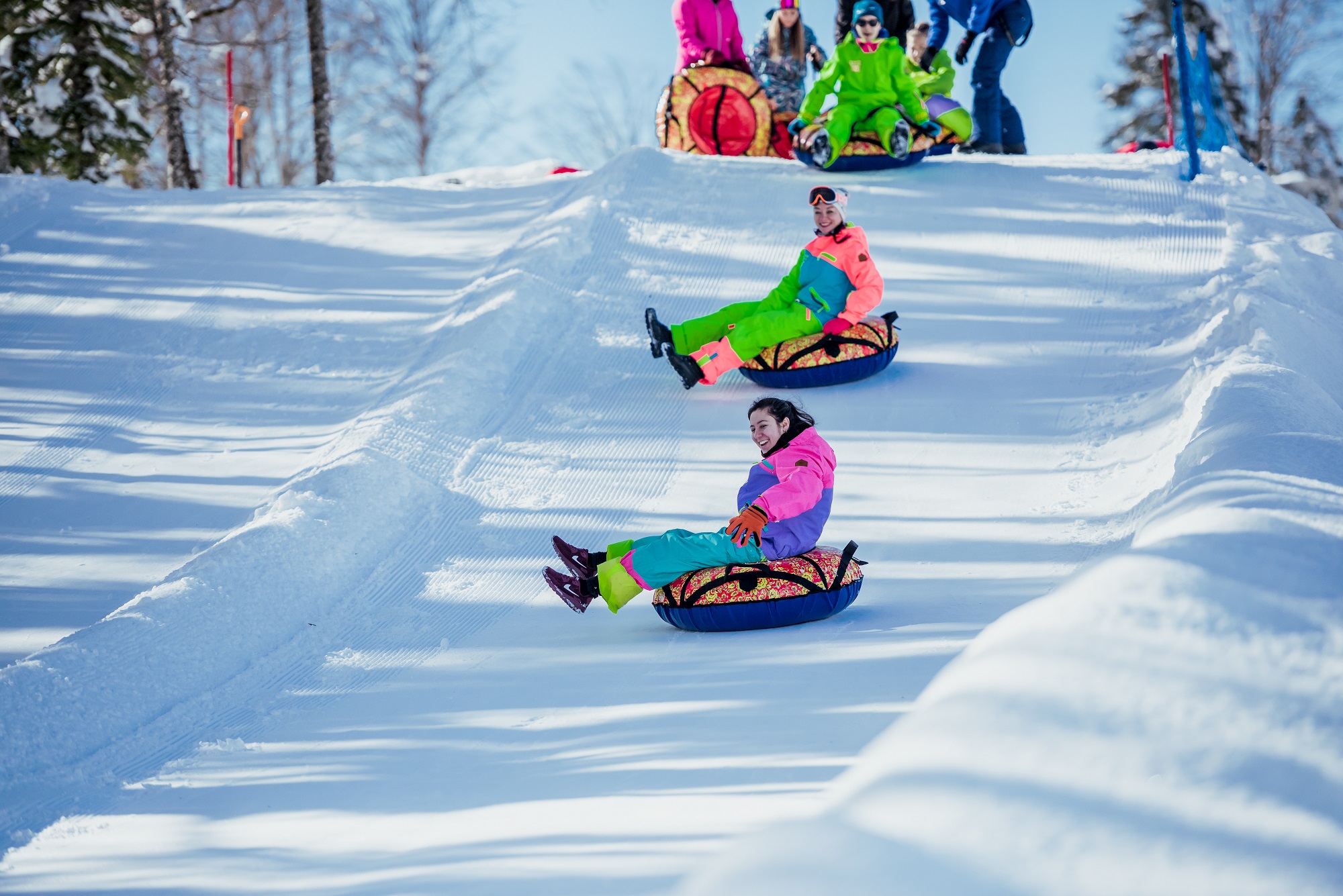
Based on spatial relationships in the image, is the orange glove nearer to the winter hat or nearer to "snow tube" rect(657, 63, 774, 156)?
the winter hat

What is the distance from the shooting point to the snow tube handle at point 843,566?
11.3ft

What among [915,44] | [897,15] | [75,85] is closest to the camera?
[897,15]

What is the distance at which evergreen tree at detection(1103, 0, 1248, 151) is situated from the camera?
1955 cm

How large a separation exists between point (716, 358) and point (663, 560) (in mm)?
2301

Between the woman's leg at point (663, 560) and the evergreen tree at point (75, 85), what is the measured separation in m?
12.0

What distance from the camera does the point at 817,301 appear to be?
5.65 metres

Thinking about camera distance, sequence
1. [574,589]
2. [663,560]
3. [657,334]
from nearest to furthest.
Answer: [663,560] → [574,589] → [657,334]

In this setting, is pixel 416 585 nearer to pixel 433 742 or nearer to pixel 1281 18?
pixel 433 742

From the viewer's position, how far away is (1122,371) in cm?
564

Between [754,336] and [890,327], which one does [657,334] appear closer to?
[754,336]

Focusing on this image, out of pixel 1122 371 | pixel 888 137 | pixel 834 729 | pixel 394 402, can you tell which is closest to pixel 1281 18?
pixel 888 137

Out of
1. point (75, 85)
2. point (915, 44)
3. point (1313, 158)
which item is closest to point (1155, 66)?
point (1313, 158)

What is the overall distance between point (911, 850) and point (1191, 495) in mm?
1631

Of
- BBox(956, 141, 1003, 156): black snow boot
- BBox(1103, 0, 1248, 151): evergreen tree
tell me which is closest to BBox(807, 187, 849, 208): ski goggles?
BBox(956, 141, 1003, 156): black snow boot
